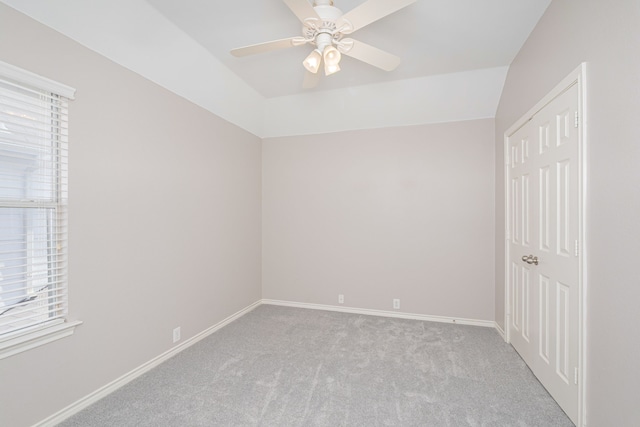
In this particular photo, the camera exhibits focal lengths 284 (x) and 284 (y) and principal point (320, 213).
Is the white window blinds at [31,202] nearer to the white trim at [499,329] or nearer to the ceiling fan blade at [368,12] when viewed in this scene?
the ceiling fan blade at [368,12]

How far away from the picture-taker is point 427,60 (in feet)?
9.28

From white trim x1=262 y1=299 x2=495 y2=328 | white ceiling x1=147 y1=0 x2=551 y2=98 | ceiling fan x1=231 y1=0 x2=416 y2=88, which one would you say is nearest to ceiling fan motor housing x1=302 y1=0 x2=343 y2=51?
ceiling fan x1=231 y1=0 x2=416 y2=88

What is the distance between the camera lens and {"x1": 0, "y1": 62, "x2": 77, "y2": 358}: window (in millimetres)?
1564

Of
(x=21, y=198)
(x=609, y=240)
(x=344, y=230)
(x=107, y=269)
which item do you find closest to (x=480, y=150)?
(x=344, y=230)

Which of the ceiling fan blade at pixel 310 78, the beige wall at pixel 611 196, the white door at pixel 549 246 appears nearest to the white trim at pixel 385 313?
the white door at pixel 549 246

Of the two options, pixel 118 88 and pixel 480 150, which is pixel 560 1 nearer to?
pixel 480 150

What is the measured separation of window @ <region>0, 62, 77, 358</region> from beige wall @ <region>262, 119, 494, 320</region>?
2554 mm

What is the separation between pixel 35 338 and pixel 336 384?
6.38 ft

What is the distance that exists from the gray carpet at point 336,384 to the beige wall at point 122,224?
0.29 metres

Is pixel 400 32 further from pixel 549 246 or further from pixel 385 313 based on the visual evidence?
pixel 385 313

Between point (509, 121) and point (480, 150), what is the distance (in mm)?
558

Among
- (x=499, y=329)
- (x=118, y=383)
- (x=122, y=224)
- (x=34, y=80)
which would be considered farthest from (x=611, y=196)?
(x=118, y=383)

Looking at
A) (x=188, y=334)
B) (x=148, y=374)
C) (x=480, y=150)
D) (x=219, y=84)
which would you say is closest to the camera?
(x=148, y=374)

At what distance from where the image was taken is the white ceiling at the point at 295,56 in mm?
2035
